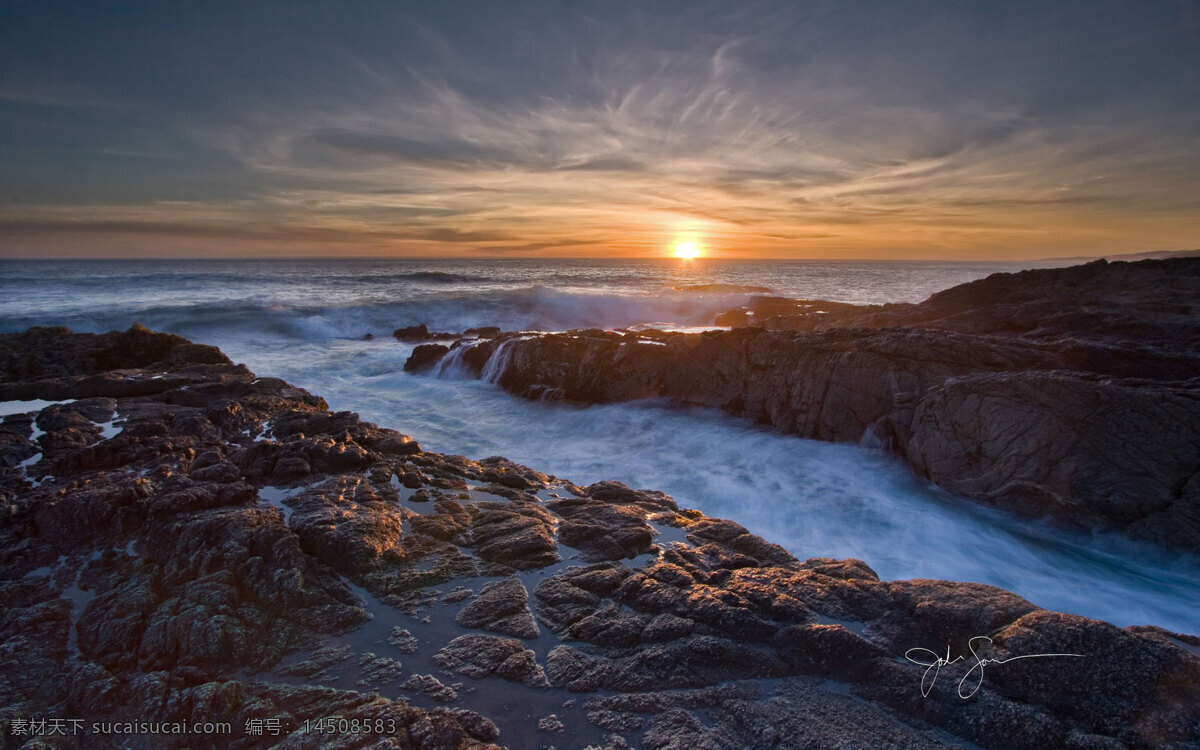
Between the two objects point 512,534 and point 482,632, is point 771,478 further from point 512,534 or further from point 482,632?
point 482,632

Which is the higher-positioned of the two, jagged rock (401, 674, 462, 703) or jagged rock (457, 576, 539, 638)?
jagged rock (457, 576, 539, 638)

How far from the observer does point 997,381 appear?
8.41 m

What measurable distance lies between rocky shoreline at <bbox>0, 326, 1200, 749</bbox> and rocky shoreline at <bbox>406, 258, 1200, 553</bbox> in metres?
4.23

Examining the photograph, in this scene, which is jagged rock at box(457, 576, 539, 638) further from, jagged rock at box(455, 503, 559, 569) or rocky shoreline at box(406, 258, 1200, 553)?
rocky shoreline at box(406, 258, 1200, 553)

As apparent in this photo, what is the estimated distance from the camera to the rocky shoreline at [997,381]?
7094 millimetres

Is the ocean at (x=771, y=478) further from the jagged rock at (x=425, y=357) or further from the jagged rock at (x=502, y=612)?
the jagged rock at (x=502, y=612)

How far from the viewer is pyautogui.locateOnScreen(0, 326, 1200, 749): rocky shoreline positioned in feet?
10.6

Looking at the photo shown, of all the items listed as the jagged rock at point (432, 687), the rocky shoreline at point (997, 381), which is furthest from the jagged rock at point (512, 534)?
the rocky shoreline at point (997, 381)
